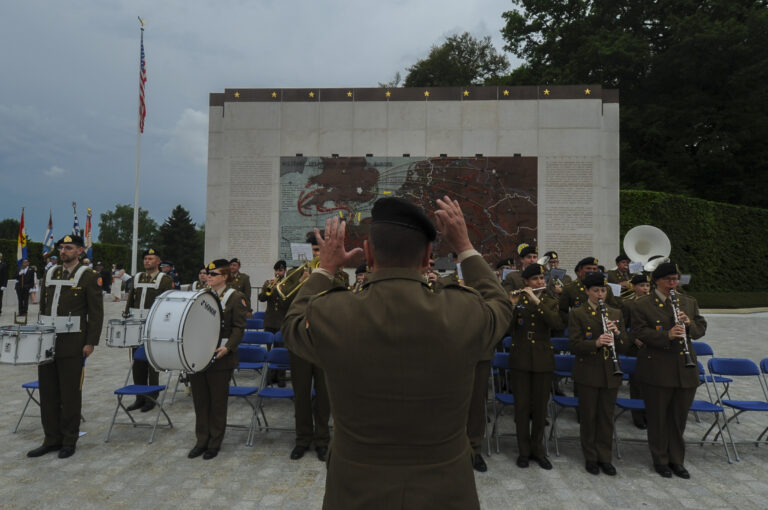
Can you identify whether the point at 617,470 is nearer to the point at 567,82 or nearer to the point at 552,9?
the point at 567,82

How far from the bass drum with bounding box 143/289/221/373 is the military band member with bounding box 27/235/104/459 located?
3.27 feet

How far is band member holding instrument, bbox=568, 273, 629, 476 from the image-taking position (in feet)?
17.0

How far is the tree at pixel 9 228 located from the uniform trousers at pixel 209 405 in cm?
7539

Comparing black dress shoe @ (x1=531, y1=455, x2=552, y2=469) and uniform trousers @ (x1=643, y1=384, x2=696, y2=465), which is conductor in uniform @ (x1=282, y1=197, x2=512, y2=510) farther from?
uniform trousers @ (x1=643, y1=384, x2=696, y2=465)

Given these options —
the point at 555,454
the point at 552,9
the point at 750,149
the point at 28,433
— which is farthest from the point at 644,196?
the point at 28,433

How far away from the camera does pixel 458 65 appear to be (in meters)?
38.0

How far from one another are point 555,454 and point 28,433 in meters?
6.46

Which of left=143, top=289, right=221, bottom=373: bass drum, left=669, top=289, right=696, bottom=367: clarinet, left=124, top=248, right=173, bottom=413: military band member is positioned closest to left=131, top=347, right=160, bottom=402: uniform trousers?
left=124, top=248, right=173, bottom=413: military band member

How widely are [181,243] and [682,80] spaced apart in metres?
46.6

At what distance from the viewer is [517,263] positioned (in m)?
16.0

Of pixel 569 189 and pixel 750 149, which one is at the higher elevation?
pixel 750 149

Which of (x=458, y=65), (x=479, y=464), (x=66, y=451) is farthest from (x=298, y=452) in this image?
(x=458, y=65)

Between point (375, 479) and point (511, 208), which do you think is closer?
point (375, 479)

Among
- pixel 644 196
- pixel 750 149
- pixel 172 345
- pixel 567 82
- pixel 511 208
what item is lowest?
pixel 172 345
